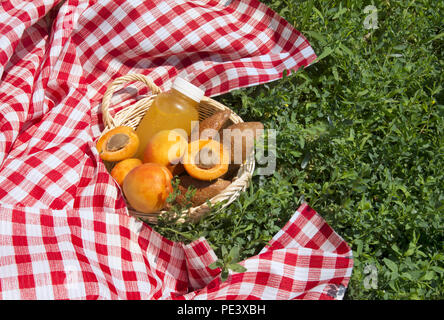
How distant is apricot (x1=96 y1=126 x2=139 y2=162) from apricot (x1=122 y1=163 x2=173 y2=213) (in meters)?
0.11

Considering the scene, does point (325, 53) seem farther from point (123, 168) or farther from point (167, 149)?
point (123, 168)

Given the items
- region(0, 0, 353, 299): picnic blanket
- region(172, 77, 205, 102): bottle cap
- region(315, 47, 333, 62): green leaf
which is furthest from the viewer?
region(315, 47, 333, 62): green leaf

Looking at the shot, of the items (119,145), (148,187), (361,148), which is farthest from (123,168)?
(361,148)

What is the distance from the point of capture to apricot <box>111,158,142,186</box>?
159 cm

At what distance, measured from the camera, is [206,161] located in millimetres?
1488

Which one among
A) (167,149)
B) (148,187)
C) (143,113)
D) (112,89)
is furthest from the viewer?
(143,113)

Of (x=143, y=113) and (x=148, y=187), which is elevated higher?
(x=143, y=113)

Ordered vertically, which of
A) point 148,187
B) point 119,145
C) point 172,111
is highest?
point 172,111

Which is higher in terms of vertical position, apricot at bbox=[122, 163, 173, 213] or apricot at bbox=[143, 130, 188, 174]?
apricot at bbox=[143, 130, 188, 174]

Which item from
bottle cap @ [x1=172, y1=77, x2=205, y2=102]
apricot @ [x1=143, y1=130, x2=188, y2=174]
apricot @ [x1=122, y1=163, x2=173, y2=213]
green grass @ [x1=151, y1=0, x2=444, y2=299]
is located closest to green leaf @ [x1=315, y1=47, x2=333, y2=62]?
green grass @ [x1=151, y1=0, x2=444, y2=299]

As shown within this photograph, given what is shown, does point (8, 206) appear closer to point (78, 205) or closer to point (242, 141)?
point (78, 205)

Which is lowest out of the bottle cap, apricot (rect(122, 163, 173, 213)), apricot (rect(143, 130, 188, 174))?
apricot (rect(122, 163, 173, 213))

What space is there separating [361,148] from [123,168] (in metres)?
0.88

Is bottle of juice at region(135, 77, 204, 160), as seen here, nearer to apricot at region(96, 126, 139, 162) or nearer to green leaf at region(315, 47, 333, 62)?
apricot at region(96, 126, 139, 162)
